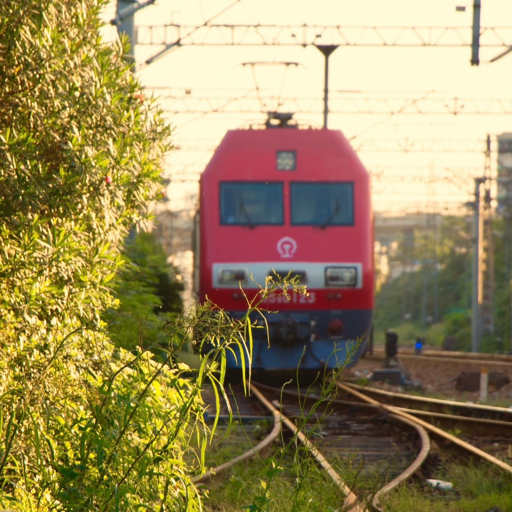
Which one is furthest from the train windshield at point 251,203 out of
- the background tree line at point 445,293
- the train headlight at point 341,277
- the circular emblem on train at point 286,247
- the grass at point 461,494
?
the background tree line at point 445,293

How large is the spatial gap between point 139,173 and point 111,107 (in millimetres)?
488

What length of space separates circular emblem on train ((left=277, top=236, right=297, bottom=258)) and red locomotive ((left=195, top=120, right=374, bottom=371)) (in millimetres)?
14

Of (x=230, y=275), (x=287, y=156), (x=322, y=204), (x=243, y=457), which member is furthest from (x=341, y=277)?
(x=243, y=457)

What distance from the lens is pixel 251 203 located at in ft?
41.4

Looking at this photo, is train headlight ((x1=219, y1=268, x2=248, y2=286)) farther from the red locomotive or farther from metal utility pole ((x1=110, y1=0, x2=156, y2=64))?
metal utility pole ((x1=110, y1=0, x2=156, y2=64))

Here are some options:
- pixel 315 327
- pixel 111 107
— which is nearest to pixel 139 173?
pixel 111 107

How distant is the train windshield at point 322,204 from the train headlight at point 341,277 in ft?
2.07

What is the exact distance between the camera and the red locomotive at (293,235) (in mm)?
12242

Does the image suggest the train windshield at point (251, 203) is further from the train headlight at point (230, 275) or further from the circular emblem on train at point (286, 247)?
the train headlight at point (230, 275)

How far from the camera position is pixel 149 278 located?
11.8m

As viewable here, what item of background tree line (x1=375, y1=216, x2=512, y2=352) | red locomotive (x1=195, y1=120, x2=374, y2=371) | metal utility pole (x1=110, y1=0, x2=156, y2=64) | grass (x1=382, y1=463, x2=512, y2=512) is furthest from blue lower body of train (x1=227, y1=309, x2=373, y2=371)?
background tree line (x1=375, y1=216, x2=512, y2=352)

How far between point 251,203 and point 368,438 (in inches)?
187

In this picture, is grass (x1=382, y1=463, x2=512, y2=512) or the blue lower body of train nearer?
grass (x1=382, y1=463, x2=512, y2=512)

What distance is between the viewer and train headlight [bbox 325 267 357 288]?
12.4 meters
